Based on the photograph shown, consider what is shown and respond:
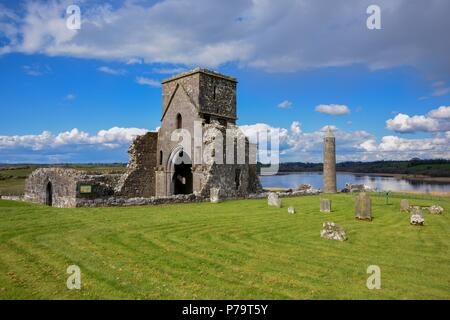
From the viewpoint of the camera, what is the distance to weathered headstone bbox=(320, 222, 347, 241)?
958cm

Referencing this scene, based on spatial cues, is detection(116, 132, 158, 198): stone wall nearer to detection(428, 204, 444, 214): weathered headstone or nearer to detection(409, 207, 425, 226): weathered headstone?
detection(409, 207, 425, 226): weathered headstone

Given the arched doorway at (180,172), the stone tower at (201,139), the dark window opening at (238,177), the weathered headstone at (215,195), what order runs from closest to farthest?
the weathered headstone at (215,195), the stone tower at (201,139), the dark window opening at (238,177), the arched doorway at (180,172)

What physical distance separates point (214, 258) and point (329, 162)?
24789mm

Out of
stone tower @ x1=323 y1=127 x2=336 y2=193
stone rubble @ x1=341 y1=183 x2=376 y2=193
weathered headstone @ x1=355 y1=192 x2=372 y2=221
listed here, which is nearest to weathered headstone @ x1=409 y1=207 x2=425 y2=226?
weathered headstone @ x1=355 y1=192 x2=372 y2=221

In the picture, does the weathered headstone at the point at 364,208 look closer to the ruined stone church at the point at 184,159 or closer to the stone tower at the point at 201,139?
the ruined stone church at the point at 184,159

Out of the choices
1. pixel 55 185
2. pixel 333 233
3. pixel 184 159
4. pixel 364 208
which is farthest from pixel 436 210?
pixel 55 185

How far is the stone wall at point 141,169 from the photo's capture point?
79.9ft

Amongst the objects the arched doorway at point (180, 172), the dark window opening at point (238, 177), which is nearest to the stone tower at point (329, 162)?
the dark window opening at point (238, 177)

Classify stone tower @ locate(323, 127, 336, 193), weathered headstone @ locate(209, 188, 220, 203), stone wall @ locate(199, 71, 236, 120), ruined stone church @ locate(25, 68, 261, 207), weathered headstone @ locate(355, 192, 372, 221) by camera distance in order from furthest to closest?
stone tower @ locate(323, 127, 336, 193) < stone wall @ locate(199, 71, 236, 120) < ruined stone church @ locate(25, 68, 261, 207) < weathered headstone @ locate(209, 188, 220, 203) < weathered headstone @ locate(355, 192, 372, 221)

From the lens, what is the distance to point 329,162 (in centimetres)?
2995

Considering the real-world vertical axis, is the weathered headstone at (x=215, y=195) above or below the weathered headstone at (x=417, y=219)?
above

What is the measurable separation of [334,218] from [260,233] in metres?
4.79
